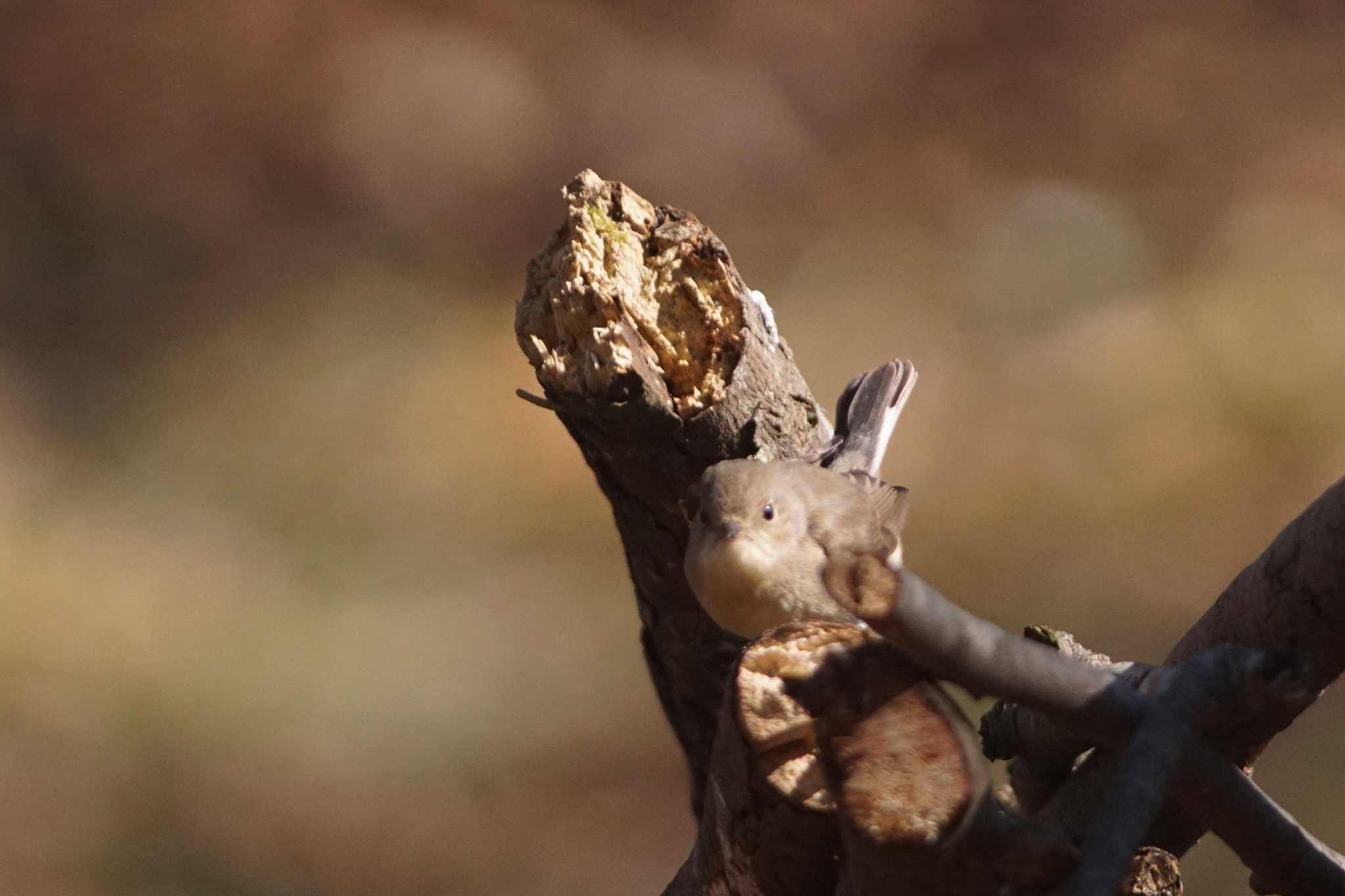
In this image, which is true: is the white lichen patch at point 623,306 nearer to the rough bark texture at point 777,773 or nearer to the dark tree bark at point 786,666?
the dark tree bark at point 786,666

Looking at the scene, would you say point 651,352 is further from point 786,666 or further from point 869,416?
point 786,666

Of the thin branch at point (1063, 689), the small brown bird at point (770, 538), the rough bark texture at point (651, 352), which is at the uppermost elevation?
the rough bark texture at point (651, 352)

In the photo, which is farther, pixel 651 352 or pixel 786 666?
pixel 651 352

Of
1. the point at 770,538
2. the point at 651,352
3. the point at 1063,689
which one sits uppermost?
the point at 651,352

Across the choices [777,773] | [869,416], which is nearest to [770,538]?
[869,416]

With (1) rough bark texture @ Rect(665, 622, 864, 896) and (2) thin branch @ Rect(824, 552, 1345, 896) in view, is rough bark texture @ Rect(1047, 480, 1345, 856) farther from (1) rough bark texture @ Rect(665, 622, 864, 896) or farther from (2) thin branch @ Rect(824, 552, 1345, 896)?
(1) rough bark texture @ Rect(665, 622, 864, 896)

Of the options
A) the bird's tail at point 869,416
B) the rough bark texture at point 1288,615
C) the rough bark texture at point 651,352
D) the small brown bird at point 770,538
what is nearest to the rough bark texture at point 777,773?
the rough bark texture at point 1288,615

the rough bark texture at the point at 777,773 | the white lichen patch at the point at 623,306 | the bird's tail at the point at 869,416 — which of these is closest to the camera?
the rough bark texture at the point at 777,773

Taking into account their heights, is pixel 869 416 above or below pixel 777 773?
above
